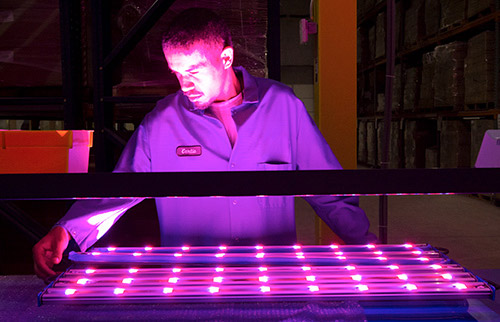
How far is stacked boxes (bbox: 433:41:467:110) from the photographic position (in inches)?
217

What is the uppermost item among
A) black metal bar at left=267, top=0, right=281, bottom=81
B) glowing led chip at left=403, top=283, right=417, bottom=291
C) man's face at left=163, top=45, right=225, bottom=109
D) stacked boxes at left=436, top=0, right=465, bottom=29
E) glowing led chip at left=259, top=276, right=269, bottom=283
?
stacked boxes at left=436, top=0, right=465, bottom=29

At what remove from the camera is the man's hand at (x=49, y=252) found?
3.56 feet

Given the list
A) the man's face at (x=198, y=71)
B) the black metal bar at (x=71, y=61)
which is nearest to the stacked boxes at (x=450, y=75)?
the black metal bar at (x=71, y=61)

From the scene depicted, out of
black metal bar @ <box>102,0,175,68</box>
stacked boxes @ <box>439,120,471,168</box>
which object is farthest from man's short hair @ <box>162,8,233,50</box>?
stacked boxes @ <box>439,120,471,168</box>

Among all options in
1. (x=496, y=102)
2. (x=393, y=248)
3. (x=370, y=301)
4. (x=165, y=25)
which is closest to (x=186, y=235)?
(x=393, y=248)

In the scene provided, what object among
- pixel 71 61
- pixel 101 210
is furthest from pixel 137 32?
pixel 101 210

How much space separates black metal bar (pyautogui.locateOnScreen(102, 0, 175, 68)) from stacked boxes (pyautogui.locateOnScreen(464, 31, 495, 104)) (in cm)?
394

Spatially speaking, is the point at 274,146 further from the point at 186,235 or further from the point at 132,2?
the point at 132,2

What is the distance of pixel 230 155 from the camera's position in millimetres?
1913

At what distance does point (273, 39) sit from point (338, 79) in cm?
64

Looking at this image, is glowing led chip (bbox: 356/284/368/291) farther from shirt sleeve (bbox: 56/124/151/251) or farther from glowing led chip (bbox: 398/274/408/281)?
shirt sleeve (bbox: 56/124/151/251)

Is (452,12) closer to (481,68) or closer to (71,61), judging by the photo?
(481,68)

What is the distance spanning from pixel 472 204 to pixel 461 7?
2.56 m

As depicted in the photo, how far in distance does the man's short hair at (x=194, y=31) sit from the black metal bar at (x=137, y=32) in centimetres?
126
